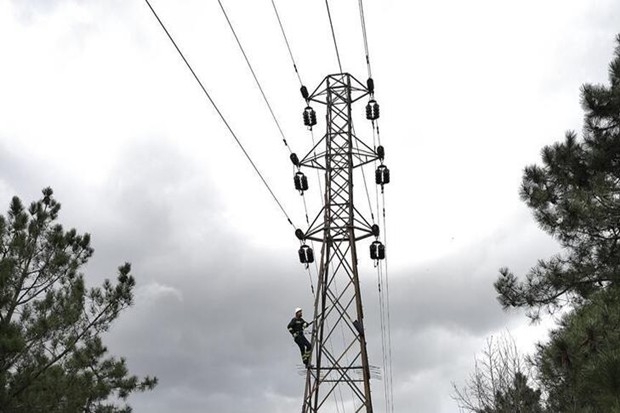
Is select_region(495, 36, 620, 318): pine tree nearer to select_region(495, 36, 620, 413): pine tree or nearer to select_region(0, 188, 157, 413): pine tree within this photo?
select_region(495, 36, 620, 413): pine tree

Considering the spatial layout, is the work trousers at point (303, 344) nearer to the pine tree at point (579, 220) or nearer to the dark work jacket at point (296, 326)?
the dark work jacket at point (296, 326)

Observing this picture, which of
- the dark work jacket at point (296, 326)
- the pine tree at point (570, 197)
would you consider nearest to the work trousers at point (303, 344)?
the dark work jacket at point (296, 326)

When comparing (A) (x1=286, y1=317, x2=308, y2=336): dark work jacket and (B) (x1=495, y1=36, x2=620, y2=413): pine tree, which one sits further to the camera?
(A) (x1=286, y1=317, x2=308, y2=336): dark work jacket

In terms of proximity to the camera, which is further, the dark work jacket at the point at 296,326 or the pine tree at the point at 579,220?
the dark work jacket at the point at 296,326

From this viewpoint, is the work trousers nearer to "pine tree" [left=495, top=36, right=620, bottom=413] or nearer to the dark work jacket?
the dark work jacket

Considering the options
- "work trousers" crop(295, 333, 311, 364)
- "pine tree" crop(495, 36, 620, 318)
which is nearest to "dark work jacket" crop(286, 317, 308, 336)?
"work trousers" crop(295, 333, 311, 364)

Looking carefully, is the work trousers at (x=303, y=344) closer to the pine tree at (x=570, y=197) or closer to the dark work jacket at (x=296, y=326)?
the dark work jacket at (x=296, y=326)

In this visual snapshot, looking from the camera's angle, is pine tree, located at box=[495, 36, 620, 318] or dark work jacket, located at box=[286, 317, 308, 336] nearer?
pine tree, located at box=[495, 36, 620, 318]

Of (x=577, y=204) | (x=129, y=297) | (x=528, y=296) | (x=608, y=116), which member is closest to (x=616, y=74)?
(x=608, y=116)

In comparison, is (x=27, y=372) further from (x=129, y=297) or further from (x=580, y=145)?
(x=580, y=145)

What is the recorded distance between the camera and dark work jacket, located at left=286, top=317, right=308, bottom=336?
1233 cm

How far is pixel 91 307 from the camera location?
15.3 meters

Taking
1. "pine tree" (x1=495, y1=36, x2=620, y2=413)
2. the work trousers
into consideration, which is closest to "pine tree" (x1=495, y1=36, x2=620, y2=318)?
"pine tree" (x1=495, y1=36, x2=620, y2=413)

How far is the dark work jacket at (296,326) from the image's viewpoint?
12.3m
